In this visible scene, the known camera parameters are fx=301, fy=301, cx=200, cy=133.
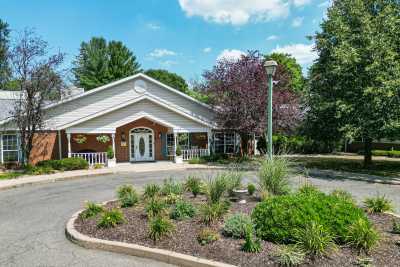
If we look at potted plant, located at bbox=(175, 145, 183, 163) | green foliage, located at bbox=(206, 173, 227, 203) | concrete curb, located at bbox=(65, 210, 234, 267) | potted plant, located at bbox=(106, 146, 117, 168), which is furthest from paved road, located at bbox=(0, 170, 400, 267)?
potted plant, located at bbox=(175, 145, 183, 163)

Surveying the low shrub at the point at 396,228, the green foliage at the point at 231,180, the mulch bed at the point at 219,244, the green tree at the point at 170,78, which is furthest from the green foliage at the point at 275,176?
the green tree at the point at 170,78

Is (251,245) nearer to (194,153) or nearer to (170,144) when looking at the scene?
(194,153)

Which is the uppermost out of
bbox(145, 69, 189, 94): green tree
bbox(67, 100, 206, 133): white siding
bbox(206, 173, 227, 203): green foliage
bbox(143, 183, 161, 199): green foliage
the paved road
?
bbox(145, 69, 189, 94): green tree

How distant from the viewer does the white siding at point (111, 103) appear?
21.0 meters

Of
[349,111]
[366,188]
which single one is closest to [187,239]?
[366,188]

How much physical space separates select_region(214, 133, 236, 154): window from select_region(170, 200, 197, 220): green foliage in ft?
59.9

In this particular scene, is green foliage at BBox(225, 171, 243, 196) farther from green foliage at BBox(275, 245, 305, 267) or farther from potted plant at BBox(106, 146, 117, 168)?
potted plant at BBox(106, 146, 117, 168)

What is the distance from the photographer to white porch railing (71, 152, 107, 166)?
66.6 ft

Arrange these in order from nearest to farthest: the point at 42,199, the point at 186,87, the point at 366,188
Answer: the point at 42,199 < the point at 366,188 < the point at 186,87

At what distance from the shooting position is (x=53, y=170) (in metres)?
17.6

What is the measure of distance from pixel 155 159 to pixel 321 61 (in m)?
13.7

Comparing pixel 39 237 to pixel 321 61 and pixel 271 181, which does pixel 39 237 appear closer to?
pixel 271 181

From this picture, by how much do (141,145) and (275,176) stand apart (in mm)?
16120

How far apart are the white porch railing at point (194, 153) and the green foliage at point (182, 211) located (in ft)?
51.7
